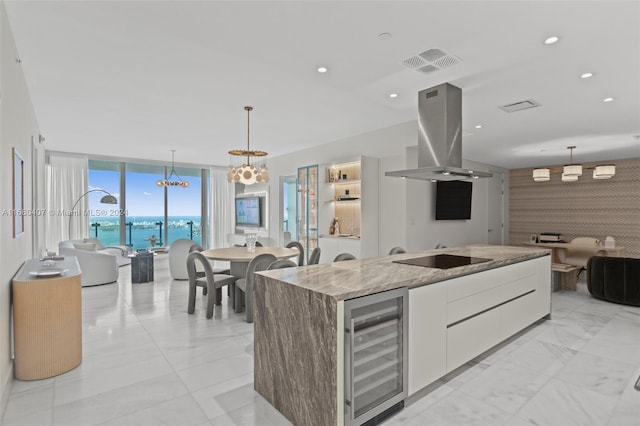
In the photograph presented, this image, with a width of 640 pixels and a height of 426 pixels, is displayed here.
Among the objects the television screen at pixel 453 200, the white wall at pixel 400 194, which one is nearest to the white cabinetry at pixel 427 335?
the white wall at pixel 400 194

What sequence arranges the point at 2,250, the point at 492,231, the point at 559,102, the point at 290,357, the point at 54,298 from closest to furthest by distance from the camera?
1. the point at 290,357
2. the point at 2,250
3. the point at 54,298
4. the point at 559,102
5. the point at 492,231

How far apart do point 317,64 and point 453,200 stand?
4.81m

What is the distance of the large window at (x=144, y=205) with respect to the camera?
882cm

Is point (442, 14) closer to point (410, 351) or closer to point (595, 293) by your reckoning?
point (410, 351)

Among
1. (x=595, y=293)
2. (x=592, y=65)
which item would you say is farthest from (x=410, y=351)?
(x=595, y=293)

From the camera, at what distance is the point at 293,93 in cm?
422

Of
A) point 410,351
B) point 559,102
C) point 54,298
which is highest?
point 559,102

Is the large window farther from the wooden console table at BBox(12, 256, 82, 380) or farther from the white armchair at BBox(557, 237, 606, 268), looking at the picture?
the white armchair at BBox(557, 237, 606, 268)

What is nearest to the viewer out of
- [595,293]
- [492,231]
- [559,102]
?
[559,102]

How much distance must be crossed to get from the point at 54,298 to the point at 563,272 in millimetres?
7045

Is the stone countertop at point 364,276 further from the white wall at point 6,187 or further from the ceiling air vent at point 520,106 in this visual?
the ceiling air vent at point 520,106

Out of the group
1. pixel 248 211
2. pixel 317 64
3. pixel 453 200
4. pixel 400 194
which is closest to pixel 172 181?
pixel 248 211

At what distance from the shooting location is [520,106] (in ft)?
14.1

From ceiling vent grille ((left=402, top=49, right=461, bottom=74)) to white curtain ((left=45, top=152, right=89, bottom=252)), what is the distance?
8264 mm
